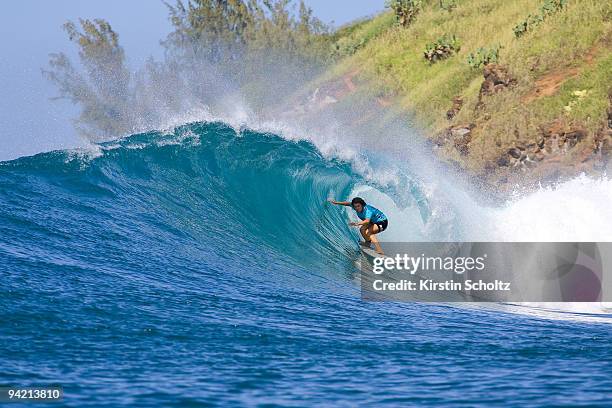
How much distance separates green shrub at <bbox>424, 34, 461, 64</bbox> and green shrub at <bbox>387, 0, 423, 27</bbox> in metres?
6.07

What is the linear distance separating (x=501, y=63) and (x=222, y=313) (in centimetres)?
2644

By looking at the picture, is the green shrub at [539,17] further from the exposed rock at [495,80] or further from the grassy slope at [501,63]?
the exposed rock at [495,80]

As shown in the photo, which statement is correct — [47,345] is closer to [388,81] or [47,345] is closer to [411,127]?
[411,127]

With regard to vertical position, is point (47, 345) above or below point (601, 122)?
below

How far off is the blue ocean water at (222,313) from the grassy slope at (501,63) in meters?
12.7

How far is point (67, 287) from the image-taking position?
11531mm

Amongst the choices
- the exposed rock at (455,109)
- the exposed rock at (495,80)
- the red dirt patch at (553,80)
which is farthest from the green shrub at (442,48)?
the red dirt patch at (553,80)

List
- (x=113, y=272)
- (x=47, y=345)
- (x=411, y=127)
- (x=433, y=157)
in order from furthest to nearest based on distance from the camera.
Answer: (x=411, y=127)
(x=433, y=157)
(x=113, y=272)
(x=47, y=345)

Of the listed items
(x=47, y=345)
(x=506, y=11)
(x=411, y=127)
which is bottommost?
(x=47, y=345)

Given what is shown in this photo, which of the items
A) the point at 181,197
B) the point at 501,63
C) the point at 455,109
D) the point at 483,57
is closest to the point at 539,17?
the point at 483,57

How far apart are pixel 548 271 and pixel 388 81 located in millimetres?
26796

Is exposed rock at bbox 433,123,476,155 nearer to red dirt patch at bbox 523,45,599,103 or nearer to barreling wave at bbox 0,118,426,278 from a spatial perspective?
red dirt patch at bbox 523,45,599,103

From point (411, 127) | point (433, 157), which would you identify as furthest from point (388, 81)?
point (433, 157)

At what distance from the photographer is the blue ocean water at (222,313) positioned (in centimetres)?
843
